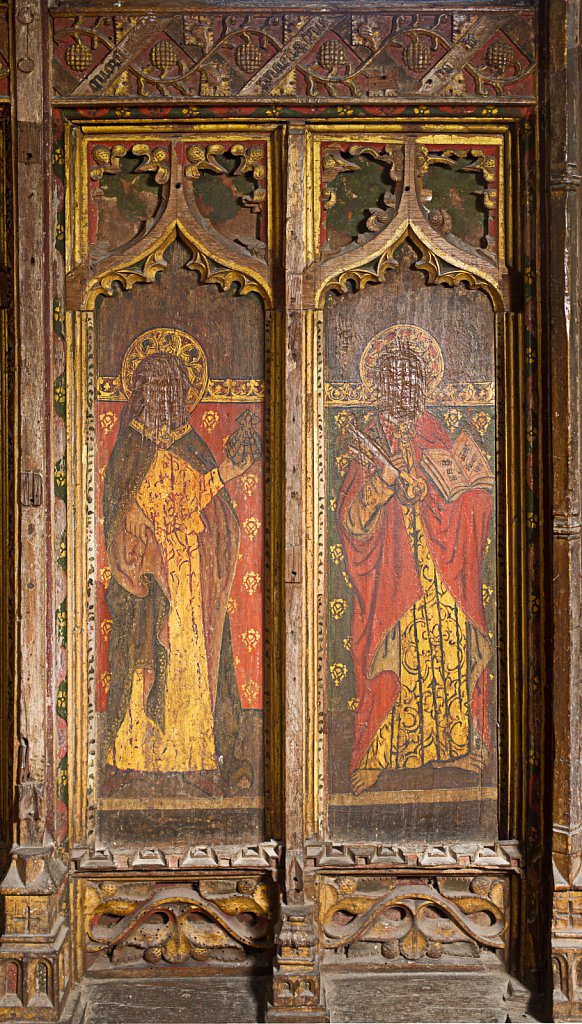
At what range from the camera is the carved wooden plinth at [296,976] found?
3305 millimetres

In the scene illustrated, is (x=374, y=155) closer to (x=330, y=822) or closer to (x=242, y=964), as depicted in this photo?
(x=330, y=822)

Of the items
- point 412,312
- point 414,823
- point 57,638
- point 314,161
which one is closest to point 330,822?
point 414,823

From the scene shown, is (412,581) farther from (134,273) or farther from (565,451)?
(134,273)

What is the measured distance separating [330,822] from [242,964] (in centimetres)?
69

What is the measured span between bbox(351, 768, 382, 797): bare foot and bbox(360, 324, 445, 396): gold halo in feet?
5.35

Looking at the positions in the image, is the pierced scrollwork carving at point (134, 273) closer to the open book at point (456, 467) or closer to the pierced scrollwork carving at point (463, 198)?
the pierced scrollwork carving at point (463, 198)

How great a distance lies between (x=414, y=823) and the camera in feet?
11.8

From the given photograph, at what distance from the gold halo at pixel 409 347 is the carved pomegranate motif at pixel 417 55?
1.03m

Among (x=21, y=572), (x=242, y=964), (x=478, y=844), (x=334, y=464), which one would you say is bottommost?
(x=242, y=964)

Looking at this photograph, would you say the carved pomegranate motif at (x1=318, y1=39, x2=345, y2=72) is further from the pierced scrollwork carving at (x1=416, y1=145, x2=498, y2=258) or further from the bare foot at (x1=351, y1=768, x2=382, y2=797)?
the bare foot at (x1=351, y1=768, x2=382, y2=797)

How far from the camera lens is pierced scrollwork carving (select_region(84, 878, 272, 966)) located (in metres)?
3.49

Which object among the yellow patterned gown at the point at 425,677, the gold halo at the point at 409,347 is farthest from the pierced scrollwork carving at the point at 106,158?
the yellow patterned gown at the point at 425,677

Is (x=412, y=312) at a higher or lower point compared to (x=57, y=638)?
higher

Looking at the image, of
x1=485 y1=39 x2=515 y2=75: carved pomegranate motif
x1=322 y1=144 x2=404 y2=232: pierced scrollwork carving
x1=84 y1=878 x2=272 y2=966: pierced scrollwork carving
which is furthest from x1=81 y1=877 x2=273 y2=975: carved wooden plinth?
x1=485 y1=39 x2=515 y2=75: carved pomegranate motif
